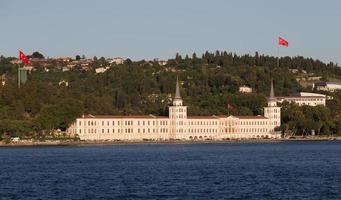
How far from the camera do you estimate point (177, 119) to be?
15850cm

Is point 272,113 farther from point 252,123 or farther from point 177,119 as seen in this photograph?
point 177,119

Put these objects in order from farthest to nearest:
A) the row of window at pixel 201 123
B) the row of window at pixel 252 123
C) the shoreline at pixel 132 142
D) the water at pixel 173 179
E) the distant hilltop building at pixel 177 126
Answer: the row of window at pixel 252 123
the row of window at pixel 201 123
the distant hilltop building at pixel 177 126
the shoreline at pixel 132 142
the water at pixel 173 179

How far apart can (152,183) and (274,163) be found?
25.0 meters

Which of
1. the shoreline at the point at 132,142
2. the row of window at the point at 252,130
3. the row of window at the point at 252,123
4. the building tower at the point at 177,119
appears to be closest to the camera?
the shoreline at the point at 132,142

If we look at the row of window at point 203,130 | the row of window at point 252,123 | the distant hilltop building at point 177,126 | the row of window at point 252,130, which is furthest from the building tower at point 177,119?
the row of window at point 252,130

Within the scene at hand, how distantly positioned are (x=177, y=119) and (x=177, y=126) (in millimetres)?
1180

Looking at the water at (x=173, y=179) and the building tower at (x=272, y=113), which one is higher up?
the building tower at (x=272, y=113)

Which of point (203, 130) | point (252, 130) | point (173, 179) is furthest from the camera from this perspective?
point (252, 130)

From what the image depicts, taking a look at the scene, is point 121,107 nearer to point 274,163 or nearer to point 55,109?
point 55,109

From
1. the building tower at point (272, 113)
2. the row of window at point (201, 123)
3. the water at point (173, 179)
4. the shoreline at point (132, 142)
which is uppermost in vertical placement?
the building tower at point (272, 113)

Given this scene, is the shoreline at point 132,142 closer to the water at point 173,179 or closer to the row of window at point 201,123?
the row of window at point 201,123

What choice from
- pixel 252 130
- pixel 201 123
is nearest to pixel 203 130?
pixel 201 123

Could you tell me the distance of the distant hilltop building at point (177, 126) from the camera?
495 ft

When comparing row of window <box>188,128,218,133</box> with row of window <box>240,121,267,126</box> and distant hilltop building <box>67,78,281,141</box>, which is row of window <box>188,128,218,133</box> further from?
row of window <box>240,121,267,126</box>
